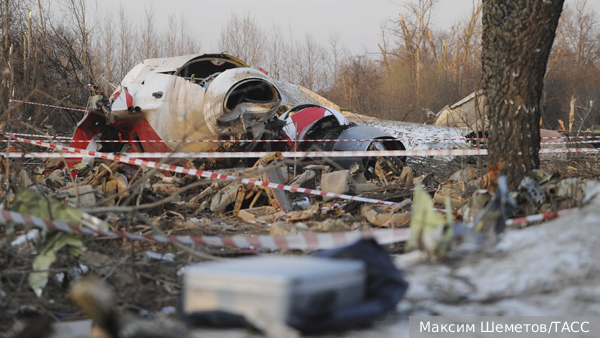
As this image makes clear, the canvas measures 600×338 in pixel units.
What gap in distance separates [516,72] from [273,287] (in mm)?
3226

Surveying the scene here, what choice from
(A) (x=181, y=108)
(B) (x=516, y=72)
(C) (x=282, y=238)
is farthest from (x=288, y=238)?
(A) (x=181, y=108)

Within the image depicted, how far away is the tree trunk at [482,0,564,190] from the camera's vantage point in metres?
3.82

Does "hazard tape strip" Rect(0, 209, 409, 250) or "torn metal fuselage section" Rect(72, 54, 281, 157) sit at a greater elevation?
"torn metal fuselage section" Rect(72, 54, 281, 157)

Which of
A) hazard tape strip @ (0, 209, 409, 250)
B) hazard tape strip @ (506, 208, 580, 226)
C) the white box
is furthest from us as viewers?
hazard tape strip @ (506, 208, 580, 226)

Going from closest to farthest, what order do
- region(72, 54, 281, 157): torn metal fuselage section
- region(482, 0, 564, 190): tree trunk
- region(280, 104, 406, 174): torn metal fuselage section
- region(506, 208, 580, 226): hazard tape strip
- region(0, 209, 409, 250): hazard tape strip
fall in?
1. region(0, 209, 409, 250): hazard tape strip
2. region(506, 208, 580, 226): hazard tape strip
3. region(482, 0, 564, 190): tree trunk
4. region(72, 54, 281, 157): torn metal fuselage section
5. region(280, 104, 406, 174): torn metal fuselage section

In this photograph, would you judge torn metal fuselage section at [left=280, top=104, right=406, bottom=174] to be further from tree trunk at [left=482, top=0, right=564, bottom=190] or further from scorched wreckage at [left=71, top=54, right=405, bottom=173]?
tree trunk at [left=482, top=0, right=564, bottom=190]

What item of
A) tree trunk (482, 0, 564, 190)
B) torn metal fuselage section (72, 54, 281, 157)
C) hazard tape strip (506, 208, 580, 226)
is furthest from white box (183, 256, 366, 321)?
torn metal fuselage section (72, 54, 281, 157)

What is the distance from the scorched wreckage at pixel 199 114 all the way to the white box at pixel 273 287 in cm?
588

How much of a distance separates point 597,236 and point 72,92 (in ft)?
50.5

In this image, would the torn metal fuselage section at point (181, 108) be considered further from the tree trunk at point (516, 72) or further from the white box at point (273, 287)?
the white box at point (273, 287)

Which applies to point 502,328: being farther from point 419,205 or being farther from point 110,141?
point 110,141

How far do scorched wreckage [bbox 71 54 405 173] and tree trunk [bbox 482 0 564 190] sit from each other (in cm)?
401

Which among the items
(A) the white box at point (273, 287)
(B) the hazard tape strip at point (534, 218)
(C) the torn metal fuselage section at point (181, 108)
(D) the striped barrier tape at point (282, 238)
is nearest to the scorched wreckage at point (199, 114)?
(C) the torn metal fuselage section at point (181, 108)

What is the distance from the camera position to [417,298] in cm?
196
